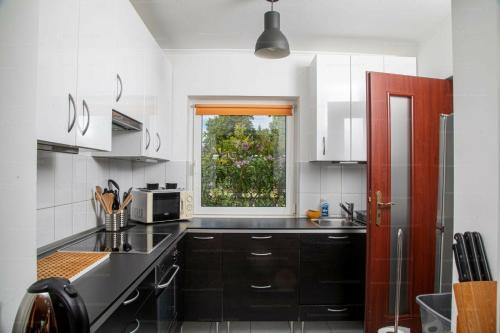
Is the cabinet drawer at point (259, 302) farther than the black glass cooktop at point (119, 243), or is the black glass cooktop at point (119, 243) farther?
the cabinet drawer at point (259, 302)

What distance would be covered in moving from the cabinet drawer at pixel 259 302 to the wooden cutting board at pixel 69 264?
1.17 m

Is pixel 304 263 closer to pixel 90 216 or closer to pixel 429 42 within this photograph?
pixel 90 216

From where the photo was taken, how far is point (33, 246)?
70 centimetres

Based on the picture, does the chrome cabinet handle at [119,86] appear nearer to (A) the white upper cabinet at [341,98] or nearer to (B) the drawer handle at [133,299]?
(B) the drawer handle at [133,299]

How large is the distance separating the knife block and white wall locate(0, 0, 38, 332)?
108 cm

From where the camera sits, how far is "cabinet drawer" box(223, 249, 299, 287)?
7.43 ft

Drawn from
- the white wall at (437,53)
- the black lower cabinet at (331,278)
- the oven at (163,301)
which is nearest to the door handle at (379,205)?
the black lower cabinet at (331,278)

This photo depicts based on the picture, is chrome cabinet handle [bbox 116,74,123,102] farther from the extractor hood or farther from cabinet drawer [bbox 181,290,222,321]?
cabinet drawer [bbox 181,290,222,321]

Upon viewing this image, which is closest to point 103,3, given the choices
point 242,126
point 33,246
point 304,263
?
point 33,246

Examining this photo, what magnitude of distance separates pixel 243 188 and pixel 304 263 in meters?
1.01

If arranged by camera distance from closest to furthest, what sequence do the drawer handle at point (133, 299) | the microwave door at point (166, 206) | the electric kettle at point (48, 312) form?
1. the electric kettle at point (48, 312)
2. the drawer handle at point (133, 299)
3. the microwave door at point (166, 206)

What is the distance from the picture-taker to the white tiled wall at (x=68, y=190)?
150 centimetres

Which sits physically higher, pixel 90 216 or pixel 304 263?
pixel 90 216

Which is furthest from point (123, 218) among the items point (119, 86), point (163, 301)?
point (119, 86)
